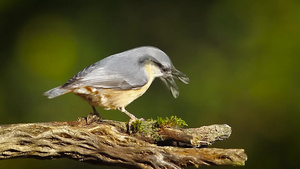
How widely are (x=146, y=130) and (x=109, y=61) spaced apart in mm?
499

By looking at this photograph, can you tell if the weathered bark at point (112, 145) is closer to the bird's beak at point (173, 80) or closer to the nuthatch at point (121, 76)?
the nuthatch at point (121, 76)

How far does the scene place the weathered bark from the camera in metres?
2.27

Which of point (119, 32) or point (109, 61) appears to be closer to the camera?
point (109, 61)

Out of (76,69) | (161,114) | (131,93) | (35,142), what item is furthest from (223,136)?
(76,69)

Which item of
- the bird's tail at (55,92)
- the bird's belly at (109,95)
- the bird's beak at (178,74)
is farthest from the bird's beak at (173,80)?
the bird's tail at (55,92)

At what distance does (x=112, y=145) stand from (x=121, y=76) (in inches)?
19.4

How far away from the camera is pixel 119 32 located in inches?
194

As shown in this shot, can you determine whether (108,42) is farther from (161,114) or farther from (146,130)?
(146,130)

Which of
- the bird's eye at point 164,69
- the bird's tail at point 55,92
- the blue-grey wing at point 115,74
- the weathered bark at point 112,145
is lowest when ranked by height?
the weathered bark at point 112,145

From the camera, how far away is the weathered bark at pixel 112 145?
89.4 inches

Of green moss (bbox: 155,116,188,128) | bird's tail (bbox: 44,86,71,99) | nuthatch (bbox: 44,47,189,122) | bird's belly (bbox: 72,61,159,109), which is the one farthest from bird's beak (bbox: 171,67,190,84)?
bird's tail (bbox: 44,86,71,99)

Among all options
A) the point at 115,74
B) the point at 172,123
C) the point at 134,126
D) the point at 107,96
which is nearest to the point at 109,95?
the point at 107,96

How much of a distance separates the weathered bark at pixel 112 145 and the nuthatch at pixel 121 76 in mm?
239

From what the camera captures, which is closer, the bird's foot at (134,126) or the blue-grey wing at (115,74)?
the bird's foot at (134,126)
